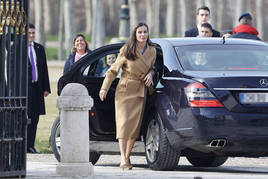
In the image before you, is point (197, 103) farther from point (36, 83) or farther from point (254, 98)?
point (36, 83)

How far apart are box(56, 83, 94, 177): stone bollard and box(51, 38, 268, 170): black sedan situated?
111 cm

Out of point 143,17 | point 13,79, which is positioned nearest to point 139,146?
point 13,79

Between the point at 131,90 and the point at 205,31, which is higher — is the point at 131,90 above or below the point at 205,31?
below

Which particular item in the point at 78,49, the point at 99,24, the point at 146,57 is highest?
the point at 146,57

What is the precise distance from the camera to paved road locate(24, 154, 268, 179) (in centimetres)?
950

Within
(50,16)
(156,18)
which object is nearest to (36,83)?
(156,18)

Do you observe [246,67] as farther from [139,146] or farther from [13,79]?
[13,79]

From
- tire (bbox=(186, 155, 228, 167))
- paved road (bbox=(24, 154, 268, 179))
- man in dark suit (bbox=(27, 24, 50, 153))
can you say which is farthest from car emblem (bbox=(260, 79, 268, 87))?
man in dark suit (bbox=(27, 24, 50, 153))

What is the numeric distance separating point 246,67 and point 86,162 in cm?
223

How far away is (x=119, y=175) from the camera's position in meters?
9.56

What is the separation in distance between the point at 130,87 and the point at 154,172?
4.05 ft

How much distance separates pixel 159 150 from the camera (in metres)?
10.4

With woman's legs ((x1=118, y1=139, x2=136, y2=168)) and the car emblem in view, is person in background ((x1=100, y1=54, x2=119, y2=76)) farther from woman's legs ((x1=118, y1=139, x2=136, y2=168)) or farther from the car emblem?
the car emblem

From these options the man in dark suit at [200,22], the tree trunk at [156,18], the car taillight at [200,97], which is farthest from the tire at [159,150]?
the tree trunk at [156,18]
